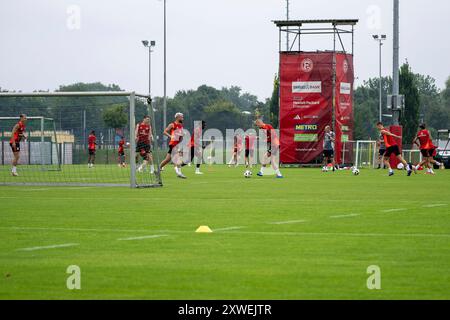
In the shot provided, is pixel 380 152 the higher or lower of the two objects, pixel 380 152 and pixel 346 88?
the lower

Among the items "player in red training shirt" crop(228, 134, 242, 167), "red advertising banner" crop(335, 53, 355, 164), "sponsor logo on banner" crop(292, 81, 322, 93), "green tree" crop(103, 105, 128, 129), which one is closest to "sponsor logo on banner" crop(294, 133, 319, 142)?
"red advertising banner" crop(335, 53, 355, 164)

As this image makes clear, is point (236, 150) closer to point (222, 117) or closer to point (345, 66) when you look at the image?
point (345, 66)

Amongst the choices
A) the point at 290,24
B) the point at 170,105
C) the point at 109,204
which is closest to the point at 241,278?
the point at 109,204

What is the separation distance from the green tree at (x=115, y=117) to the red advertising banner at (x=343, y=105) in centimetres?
1357

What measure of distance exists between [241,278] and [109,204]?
35.5ft

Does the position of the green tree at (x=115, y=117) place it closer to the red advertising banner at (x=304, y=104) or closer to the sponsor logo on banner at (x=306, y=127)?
the red advertising banner at (x=304, y=104)

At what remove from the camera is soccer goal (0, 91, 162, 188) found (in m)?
32.7

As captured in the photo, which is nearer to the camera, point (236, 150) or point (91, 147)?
point (91, 147)

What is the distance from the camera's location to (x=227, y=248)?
11406 millimetres

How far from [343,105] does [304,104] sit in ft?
6.86

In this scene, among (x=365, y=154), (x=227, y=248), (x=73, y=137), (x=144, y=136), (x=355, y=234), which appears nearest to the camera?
(x=227, y=248)

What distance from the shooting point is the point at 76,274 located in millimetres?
8953

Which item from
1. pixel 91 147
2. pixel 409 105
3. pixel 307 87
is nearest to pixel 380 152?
pixel 307 87

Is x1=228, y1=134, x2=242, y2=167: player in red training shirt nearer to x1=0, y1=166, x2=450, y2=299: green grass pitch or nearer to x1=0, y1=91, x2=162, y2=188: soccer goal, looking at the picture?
x1=0, y1=91, x2=162, y2=188: soccer goal
